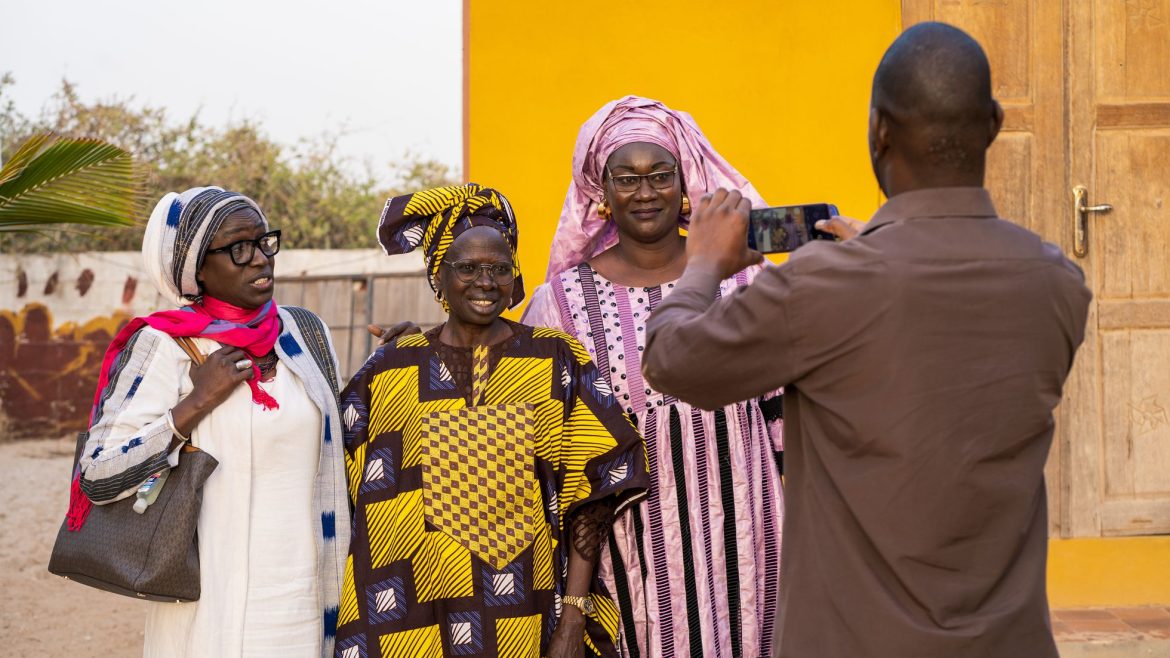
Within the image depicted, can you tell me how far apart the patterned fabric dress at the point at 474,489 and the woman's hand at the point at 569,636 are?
0.03 m

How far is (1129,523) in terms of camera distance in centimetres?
534

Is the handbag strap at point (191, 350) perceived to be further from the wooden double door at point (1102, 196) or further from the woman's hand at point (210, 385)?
the wooden double door at point (1102, 196)

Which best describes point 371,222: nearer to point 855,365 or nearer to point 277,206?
point 277,206

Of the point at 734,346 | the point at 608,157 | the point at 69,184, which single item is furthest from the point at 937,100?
the point at 69,184

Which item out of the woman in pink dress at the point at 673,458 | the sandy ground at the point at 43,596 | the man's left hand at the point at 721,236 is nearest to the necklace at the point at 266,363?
the woman in pink dress at the point at 673,458

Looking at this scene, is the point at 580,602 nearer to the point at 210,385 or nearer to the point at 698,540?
the point at 698,540

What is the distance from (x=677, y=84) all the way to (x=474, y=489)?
2937 mm


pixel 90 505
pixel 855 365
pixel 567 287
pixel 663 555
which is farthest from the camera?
pixel 567 287

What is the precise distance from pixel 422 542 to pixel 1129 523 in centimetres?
361

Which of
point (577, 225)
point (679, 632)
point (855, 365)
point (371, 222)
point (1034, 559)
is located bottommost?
point (679, 632)

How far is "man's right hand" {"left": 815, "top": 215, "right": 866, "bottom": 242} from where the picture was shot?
2.28 meters

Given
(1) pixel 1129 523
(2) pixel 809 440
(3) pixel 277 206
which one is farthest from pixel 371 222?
(2) pixel 809 440

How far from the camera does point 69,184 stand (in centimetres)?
520

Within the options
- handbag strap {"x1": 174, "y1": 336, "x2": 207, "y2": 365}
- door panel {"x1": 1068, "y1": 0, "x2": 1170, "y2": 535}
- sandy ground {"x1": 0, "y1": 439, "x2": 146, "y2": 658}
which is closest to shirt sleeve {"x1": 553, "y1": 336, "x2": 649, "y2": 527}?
handbag strap {"x1": 174, "y1": 336, "x2": 207, "y2": 365}
